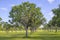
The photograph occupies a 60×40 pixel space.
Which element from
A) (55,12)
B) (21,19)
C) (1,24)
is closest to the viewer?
(21,19)

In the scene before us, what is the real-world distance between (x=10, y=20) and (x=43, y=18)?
379 inches

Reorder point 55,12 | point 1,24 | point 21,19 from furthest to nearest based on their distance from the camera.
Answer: point 55,12 < point 1,24 < point 21,19

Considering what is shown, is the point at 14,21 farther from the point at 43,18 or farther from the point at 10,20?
the point at 43,18

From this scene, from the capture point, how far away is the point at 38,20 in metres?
51.0

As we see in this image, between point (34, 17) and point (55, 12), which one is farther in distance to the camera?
point (55, 12)

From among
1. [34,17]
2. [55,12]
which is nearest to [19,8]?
[34,17]

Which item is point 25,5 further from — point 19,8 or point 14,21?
point 14,21

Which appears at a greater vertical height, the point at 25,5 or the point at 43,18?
the point at 25,5

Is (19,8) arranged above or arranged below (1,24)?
above

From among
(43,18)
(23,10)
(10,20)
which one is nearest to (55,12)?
(43,18)

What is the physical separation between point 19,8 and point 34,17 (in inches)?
208

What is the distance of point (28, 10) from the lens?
51781mm

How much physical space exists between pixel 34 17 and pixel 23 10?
152 inches

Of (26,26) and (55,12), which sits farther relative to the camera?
(55,12)
